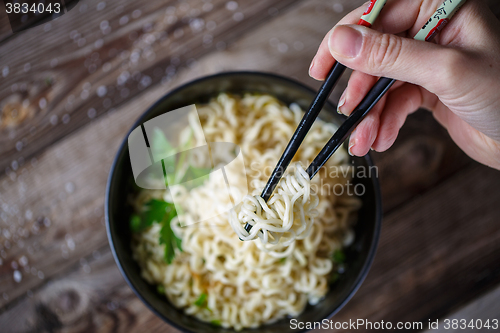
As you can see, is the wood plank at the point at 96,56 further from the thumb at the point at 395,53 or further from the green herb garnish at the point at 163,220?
the thumb at the point at 395,53

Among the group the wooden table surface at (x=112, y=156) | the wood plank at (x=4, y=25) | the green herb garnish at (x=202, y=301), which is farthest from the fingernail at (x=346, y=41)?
the wood plank at (x=4, y=25)

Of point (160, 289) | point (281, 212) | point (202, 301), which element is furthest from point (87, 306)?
point (281, 212)

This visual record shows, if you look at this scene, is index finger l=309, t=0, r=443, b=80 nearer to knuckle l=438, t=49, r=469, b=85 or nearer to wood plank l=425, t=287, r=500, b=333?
knuckle l=438, t=49, r=469, b=85

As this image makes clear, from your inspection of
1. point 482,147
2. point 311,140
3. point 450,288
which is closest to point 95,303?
point 311,140

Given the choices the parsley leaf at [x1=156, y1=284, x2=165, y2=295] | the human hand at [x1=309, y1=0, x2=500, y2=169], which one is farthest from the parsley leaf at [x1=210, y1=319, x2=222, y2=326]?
the human hand at [x1=309, y1=0, x2=500, y2=169]

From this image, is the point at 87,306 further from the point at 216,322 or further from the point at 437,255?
the point at 437,255

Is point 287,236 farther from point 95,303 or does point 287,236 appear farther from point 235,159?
point 95,303
